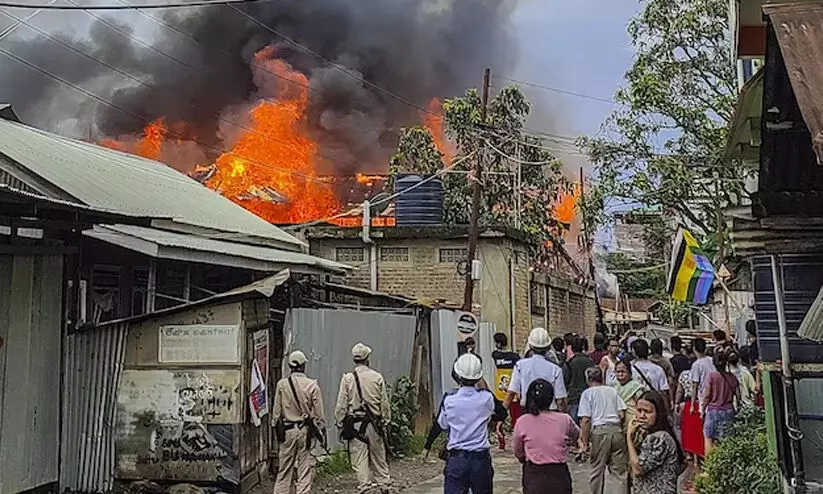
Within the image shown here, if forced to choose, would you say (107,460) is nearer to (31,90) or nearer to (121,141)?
(121,141)

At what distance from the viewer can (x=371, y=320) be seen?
13195 mm

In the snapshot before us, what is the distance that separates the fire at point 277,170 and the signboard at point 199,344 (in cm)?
1622

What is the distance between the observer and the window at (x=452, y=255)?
20.0 m

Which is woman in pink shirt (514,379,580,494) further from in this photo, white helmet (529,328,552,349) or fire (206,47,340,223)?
fire (206,47,340,223)

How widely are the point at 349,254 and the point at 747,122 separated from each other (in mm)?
15465

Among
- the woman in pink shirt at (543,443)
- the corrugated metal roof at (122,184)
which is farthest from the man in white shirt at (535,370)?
the corrugated metal roof at (122,184)

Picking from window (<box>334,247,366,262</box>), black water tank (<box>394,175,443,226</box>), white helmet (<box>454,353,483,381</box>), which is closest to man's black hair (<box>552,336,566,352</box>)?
white helmet (<box>454,353,483,381</box>)

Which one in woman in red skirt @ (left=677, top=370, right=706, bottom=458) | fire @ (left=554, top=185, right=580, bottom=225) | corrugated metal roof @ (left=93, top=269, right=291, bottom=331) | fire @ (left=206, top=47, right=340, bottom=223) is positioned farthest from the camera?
fire @ (left=554, top=185, right=580, bottom=225)

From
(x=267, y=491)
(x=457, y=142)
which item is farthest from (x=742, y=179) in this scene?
(x=457, y=142)

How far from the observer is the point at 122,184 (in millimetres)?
13695

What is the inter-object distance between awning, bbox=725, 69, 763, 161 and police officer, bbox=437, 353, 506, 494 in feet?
8.50

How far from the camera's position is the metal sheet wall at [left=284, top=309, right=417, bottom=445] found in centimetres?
1125

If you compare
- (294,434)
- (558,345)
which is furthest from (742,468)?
(558,345)

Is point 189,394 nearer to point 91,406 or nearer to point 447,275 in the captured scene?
point 91,406
